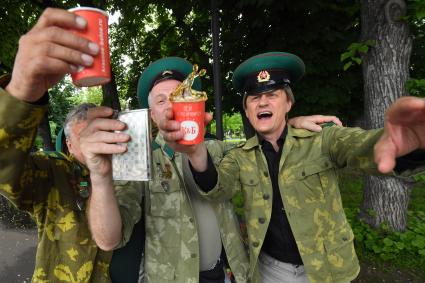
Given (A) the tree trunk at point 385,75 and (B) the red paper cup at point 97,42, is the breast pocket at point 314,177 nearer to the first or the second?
(B) the red paper cup at point 97,42

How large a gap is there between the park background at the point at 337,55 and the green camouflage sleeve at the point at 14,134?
0.48m

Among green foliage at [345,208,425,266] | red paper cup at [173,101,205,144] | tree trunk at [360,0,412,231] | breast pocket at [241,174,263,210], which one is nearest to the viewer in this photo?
red paper cup at [173,101,205,144]

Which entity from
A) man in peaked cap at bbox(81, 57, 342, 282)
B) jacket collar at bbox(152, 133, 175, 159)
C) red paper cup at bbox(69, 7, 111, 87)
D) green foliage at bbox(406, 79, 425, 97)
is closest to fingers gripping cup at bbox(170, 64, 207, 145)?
red paper cup at bbox(69, 7, 111, 87)

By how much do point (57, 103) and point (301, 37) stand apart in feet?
82.1

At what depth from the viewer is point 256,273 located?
2.18m

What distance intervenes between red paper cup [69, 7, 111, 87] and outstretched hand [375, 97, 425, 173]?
1158 millimetres

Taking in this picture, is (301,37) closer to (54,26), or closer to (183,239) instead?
(183,239)

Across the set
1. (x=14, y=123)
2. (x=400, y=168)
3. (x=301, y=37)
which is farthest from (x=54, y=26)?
(x=301, y=37)

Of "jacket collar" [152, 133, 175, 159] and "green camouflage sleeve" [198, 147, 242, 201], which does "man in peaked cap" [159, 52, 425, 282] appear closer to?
"green camouflage sleeve" [198, 147, 242, 201]

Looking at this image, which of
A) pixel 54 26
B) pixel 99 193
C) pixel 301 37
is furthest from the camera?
pixel 301 37

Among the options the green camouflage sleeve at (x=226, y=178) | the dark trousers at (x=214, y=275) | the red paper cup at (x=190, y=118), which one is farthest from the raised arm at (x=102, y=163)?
the dark trousers at (x=214, y=275)

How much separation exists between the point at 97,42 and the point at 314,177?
1709mm

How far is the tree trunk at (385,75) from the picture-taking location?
160 inches

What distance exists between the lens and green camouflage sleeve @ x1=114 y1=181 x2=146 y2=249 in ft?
5.57
